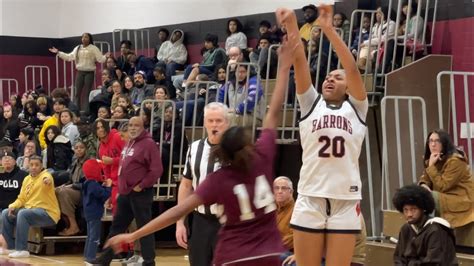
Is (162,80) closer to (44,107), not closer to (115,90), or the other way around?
(115,90)

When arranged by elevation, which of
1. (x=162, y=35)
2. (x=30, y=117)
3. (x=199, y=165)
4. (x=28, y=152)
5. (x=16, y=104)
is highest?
(x=162, y=35)

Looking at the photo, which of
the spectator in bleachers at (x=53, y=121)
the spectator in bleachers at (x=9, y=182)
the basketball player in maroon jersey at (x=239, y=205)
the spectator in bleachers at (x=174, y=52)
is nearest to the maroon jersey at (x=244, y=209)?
the basketball player in maroon jersey at (x=239, y=205)

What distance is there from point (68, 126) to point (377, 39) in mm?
5043

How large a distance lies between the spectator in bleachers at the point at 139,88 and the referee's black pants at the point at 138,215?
5.35 m

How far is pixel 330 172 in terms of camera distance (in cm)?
554

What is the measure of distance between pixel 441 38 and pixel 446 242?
14.0ft

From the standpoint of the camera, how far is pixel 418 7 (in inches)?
424

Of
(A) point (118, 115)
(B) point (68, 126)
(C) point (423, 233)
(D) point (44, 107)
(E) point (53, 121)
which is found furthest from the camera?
(D) point (44, 107)

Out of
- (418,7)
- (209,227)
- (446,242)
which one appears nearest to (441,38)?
(418,7)

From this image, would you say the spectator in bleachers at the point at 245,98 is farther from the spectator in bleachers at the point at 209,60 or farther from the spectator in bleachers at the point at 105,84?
the spectator in bleachers at the point at 105,84

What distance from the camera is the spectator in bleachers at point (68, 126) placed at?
45.1 ft

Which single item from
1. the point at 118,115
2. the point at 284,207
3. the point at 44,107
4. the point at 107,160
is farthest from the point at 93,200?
the point at 44,107

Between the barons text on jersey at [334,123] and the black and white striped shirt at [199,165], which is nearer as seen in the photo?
the barons text on jersey at [334,123]

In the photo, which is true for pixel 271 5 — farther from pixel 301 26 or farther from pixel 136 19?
pixel 136 19
